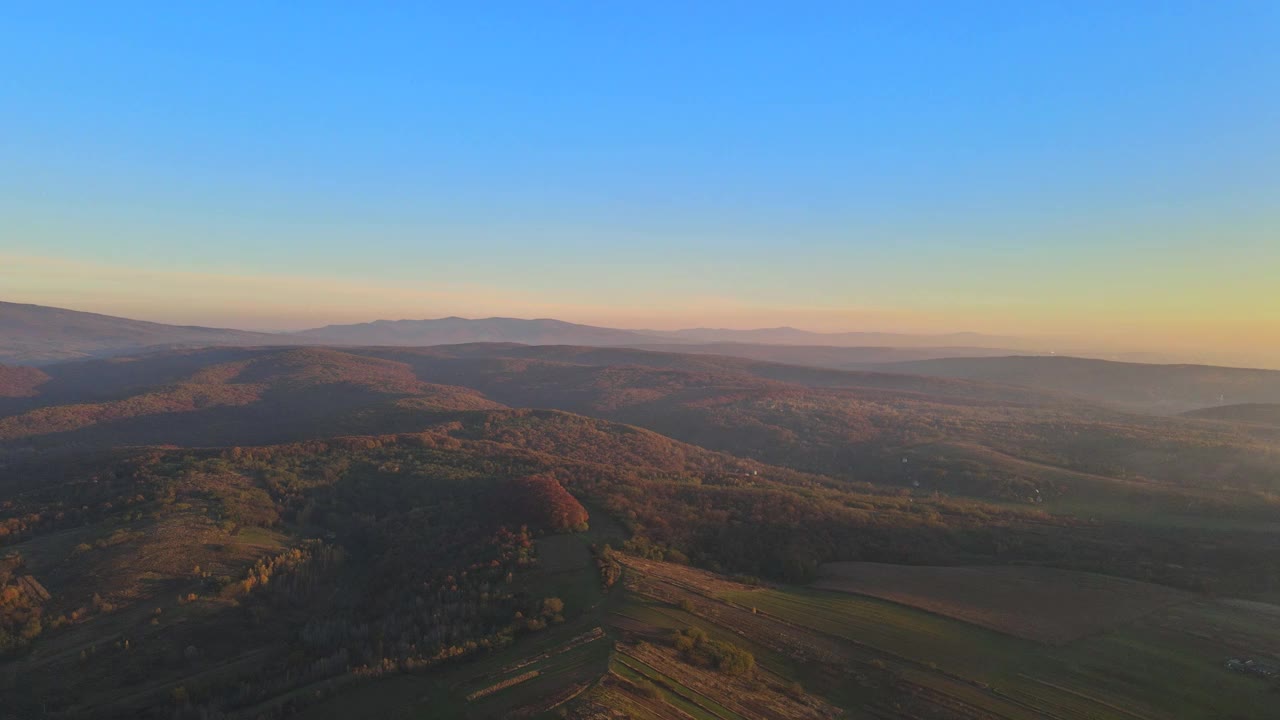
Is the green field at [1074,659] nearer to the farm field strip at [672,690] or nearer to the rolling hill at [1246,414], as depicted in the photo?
the farm field strip at [672,690]

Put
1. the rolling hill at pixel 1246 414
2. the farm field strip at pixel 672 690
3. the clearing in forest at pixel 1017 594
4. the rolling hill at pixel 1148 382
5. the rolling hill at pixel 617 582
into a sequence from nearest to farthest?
1. the farm field strip at pixel 672 690
2. the rolling hill at pixel 617 582
3. the clearing in forest at pixel 1017 594
4. the rolling hill at pixel 1246 414
5. the rolling hill at pixel 1148 382

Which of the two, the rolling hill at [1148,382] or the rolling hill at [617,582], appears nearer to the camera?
the rolling hill at [617,582]

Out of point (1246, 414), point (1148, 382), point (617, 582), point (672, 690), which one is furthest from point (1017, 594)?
point (1148, 382)

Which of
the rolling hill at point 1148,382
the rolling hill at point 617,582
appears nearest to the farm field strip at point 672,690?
the rolling hill at point 617,582

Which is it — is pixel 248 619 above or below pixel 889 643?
below

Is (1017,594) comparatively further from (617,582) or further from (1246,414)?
(1246,414)

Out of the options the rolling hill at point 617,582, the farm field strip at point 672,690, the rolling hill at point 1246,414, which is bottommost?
the rolling hill at point 617,582

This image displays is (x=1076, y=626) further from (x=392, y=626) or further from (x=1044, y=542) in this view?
(x=392, y=626)

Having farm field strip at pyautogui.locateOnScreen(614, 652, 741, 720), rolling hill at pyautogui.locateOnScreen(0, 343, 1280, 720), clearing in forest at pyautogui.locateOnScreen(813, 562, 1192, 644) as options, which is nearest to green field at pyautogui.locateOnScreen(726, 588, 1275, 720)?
rolling hill at pyautogui.locateOnScreen(0, 343, 1280, 720)

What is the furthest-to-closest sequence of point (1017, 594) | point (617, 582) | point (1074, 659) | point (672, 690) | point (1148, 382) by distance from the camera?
point (1148, 382) → point (1017, 594) → point (617, 582) → point (1074, 659) → point (672, 690)

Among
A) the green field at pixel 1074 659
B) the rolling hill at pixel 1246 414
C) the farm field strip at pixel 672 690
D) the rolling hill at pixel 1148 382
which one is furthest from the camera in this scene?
the rolling hill at pixel 1148 382

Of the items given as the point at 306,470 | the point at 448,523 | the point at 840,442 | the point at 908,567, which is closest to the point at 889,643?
the point at 908,567
